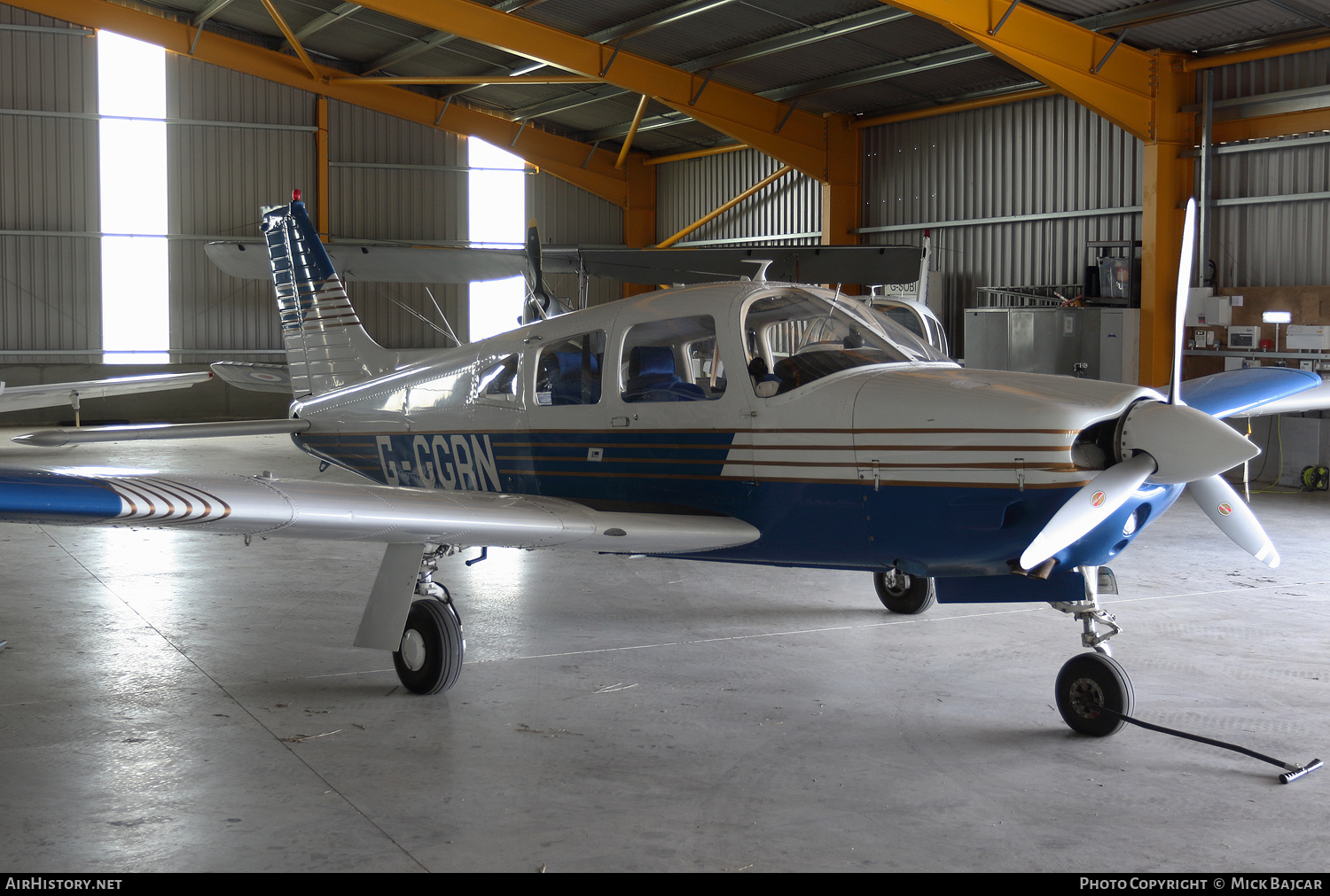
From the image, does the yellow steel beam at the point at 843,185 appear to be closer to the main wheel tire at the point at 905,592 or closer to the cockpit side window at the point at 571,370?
the main wheel tire at the point at 905,592

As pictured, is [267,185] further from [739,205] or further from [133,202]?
[739,205]

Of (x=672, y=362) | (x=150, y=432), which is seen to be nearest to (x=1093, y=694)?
(x=672, y=362)

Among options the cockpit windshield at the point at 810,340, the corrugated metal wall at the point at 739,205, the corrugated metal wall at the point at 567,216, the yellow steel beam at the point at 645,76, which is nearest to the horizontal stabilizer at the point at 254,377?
the yellow steel beam at the point at 645,76

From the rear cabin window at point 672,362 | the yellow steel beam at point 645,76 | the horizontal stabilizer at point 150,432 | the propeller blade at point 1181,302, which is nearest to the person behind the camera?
the propeller blade at point 1181,302

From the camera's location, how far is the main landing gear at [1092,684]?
13.6ft

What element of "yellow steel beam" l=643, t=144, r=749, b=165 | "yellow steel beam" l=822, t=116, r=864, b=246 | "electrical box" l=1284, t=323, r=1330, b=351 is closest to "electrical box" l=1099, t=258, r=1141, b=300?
"electrical box" l=1284, t=323, r=1330, b=351

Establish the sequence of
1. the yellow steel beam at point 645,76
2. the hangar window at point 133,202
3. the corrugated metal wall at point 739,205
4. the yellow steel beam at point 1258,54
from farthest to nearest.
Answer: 1. the hangar window at point 133,202
2. the corrugated metal wall at point 739,205
3. the yellow steel beam at point 645,76
4. the yellow steel beam at point 1258,54

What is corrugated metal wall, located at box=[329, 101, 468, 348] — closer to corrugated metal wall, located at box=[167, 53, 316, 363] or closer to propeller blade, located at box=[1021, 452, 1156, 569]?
corrugated metal wall, located at box=[167, 53, 316, 363]

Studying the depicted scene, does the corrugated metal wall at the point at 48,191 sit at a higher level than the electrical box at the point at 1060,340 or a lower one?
higher

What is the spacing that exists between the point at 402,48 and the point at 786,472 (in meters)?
17.5

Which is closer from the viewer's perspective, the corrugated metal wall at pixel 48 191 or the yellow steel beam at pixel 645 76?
the yellow steel beam at pixel 645 76

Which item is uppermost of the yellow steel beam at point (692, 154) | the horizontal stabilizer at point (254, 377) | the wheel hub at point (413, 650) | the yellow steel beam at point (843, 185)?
the yellow steel beam at point (692, 154)

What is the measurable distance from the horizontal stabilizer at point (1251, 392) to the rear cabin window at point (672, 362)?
217cm

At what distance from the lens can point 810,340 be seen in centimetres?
476
